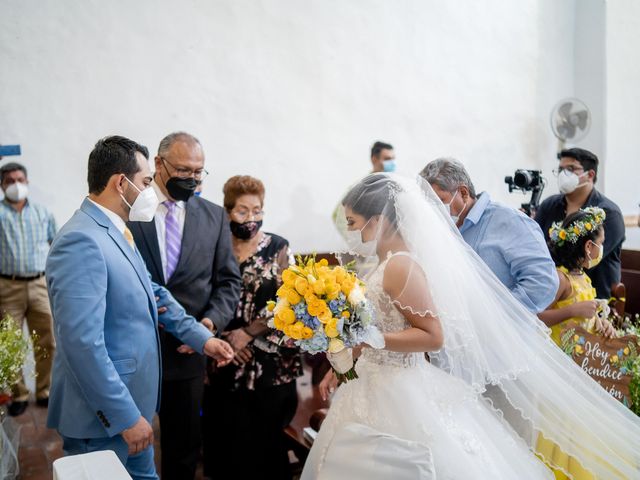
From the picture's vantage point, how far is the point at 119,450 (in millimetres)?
1967

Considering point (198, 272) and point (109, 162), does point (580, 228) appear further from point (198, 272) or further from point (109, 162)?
point (109, 162)

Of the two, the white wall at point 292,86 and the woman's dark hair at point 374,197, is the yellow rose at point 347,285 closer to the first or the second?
the woman's dark hair at point 374,197

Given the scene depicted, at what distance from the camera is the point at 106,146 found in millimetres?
2031

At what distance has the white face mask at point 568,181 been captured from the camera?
4.02 metres

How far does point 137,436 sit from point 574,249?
2.21 metres

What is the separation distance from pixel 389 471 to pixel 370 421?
0.65ft

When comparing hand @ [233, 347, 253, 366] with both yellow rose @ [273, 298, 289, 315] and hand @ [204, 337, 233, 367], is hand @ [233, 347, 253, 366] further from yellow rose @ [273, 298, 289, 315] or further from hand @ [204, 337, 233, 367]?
yellow rose @ [273, 298, 289, 315]

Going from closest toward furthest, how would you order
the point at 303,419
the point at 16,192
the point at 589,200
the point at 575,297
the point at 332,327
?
the point at 332,327 < the point at 575,297 < the point at 303,419 < the point at 589,200 < the point at 16,192

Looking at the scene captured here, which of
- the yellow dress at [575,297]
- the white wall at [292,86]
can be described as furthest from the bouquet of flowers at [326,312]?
the white wall at [292,86]

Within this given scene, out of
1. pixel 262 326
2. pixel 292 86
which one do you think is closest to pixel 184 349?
pixel 262 326

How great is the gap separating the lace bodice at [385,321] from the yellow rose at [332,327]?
0.27 m

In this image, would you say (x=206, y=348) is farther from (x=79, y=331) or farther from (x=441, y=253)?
(x=441, y=253)

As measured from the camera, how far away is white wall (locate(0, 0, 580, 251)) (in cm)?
455

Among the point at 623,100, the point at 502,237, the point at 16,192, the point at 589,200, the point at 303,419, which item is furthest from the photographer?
the point at 623,100
